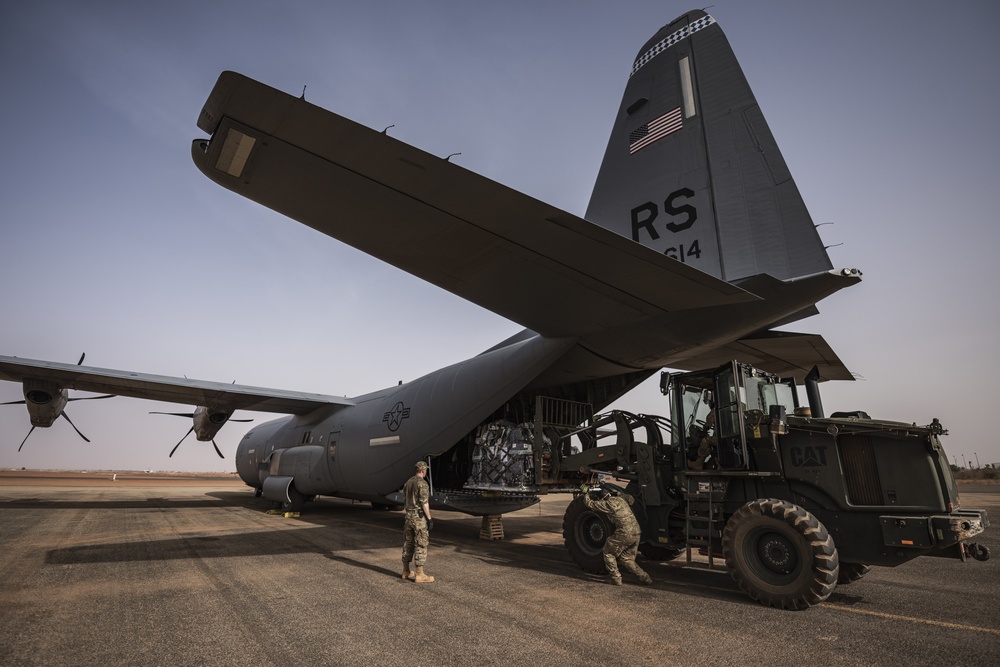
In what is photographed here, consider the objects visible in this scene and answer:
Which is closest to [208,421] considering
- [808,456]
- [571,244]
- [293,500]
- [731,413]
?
[293,500]

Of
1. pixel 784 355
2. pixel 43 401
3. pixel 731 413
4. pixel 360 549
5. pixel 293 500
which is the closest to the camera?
pixel 731 413

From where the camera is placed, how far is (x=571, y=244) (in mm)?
5949

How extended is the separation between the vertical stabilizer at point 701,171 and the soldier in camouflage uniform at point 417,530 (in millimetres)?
5082

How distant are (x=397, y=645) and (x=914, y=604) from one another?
5839mm

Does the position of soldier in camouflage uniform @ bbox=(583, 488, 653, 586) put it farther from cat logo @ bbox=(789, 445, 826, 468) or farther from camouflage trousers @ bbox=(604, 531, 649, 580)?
cat logo @ bbox=(789, 445, 826, 468)

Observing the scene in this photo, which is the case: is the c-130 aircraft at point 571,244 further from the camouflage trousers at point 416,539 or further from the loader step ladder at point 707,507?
the camouflage trousers at point 416,539

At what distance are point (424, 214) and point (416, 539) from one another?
4.25 m

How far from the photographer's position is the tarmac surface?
392cm

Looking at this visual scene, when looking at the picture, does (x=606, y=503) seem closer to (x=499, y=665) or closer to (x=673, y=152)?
(x=499, y=665)

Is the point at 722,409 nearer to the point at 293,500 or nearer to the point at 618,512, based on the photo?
the point at 618,512

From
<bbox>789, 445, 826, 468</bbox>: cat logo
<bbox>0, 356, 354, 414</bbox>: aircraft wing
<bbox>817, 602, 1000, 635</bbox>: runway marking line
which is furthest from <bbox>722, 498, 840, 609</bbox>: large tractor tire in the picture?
<bbox>0, 356, 354, 414</bbox>: aircraft wing

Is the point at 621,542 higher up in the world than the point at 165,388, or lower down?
lower down

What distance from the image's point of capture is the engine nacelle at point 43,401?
13.7 m

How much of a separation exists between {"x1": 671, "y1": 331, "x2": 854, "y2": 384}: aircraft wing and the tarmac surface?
11.2ft
